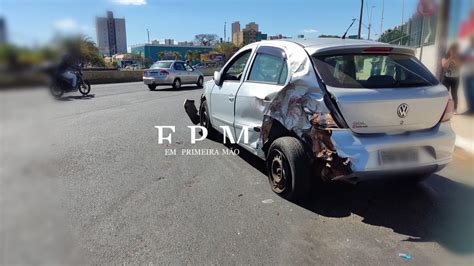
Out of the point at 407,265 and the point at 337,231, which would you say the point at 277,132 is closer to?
the point at 337,231

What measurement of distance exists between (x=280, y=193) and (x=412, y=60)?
6.63 ft

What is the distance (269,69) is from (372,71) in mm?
1318

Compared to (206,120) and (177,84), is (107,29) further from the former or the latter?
(177,84)

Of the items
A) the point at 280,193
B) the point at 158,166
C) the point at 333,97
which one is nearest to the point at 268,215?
the point at 280,193

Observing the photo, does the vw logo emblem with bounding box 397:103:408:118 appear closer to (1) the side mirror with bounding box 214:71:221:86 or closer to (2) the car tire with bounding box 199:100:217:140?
(1) the side mirror with bounding box 214:71:221:86

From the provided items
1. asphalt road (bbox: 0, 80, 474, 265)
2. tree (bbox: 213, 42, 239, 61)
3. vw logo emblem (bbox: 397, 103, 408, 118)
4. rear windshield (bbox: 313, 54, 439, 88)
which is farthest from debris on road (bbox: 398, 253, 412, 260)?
tree (bbox: 213, 42, 239, 61)

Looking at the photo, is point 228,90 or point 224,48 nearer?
point 228,90

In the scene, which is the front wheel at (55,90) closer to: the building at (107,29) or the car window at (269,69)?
the building at (107,29)

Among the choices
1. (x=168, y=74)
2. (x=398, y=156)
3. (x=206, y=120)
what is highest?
(x=168, y=74)

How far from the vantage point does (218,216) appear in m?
3.68

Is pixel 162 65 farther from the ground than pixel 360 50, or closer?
closer

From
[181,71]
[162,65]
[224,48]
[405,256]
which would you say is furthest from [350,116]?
[224,48]

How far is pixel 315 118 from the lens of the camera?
137 inches

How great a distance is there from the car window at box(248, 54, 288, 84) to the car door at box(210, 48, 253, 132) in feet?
1.04
